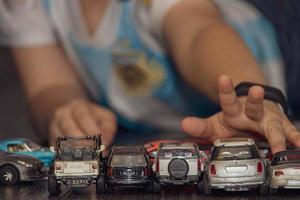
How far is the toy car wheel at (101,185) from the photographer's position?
1.41 meters

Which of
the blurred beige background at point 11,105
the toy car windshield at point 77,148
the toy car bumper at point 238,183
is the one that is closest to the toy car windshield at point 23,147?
the toy car windshield at point 77,148

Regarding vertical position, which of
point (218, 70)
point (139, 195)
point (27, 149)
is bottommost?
point (139, 195)

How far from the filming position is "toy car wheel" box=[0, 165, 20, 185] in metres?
1.54

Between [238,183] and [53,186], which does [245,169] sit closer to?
[238,183]

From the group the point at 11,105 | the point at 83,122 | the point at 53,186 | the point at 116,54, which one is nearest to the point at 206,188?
the point at 53,186

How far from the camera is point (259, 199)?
53.1 inches

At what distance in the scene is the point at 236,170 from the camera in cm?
137

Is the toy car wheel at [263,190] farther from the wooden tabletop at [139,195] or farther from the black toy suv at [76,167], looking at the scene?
the black toy suv at [76,167]

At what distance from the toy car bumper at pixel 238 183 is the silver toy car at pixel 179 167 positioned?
1.3 inches

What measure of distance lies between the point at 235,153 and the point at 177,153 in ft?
0.29

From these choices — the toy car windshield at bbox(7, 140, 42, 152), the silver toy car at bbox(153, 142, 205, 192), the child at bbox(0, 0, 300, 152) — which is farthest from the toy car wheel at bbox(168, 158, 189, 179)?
the child at bbox(0, 0, 300, 152)

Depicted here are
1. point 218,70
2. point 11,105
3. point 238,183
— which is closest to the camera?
point 238,183

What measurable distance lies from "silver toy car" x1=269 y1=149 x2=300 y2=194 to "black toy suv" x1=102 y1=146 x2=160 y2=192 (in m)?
0.18

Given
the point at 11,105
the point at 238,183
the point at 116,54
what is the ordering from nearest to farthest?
1. the point at 238,183
2. the point at 116,54
3. the point at 11,105
